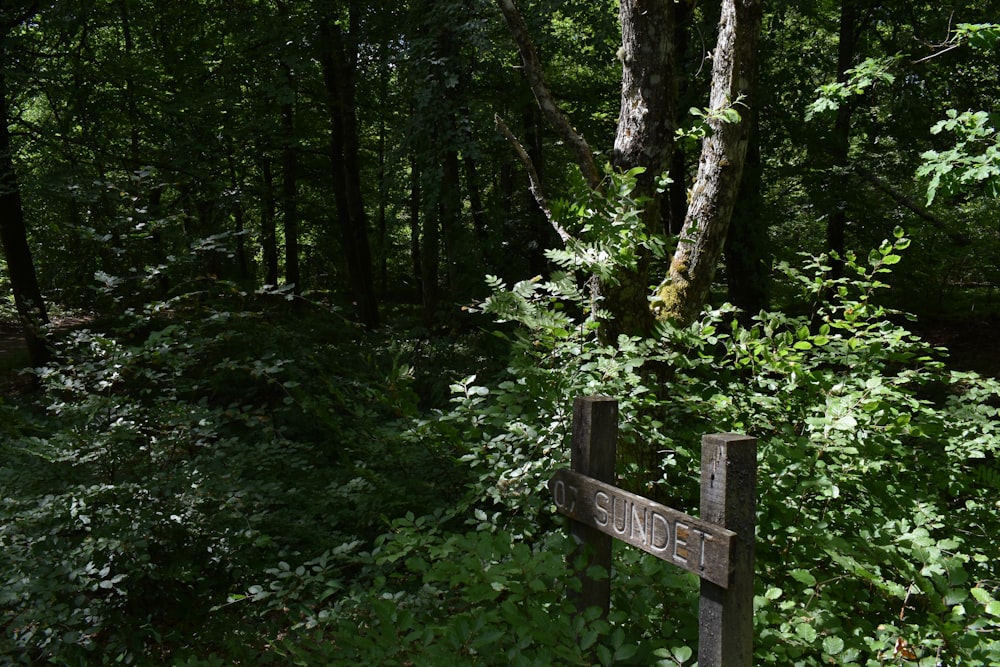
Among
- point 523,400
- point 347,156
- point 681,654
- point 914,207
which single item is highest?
point 347,156

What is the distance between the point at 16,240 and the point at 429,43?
6604 millimetres

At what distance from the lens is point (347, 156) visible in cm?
1286

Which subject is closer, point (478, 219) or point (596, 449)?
point (596, 449)

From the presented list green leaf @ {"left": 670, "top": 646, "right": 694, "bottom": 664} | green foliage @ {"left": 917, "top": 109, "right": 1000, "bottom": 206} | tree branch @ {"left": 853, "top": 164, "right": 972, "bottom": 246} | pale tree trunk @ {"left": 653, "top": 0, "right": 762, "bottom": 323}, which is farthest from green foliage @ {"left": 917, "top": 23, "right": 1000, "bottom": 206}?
tree branch @ {"left": 853, "top": 164, "right": 972, "bottom": 246}

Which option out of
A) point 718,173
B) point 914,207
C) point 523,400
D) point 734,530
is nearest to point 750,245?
point 914,207

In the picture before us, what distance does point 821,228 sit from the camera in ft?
45.1

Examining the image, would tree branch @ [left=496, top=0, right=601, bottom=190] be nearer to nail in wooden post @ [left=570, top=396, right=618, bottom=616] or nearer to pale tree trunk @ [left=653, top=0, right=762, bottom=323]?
pale tree trunk @ [left=653, top=0, right=762, bottom=323]

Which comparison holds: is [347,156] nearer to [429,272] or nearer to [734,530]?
[429,272]

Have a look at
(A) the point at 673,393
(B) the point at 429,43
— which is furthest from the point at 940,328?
(A) the point at 673,393

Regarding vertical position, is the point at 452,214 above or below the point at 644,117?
above

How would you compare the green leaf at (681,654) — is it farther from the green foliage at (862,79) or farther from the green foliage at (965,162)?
the green foliage at (862,79)

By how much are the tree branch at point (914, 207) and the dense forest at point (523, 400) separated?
23 centimetres

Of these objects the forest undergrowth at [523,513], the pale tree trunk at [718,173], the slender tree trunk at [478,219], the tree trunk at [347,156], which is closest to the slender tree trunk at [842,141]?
the slender tree trunk at [478,219]

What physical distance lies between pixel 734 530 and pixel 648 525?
0.33 meters
